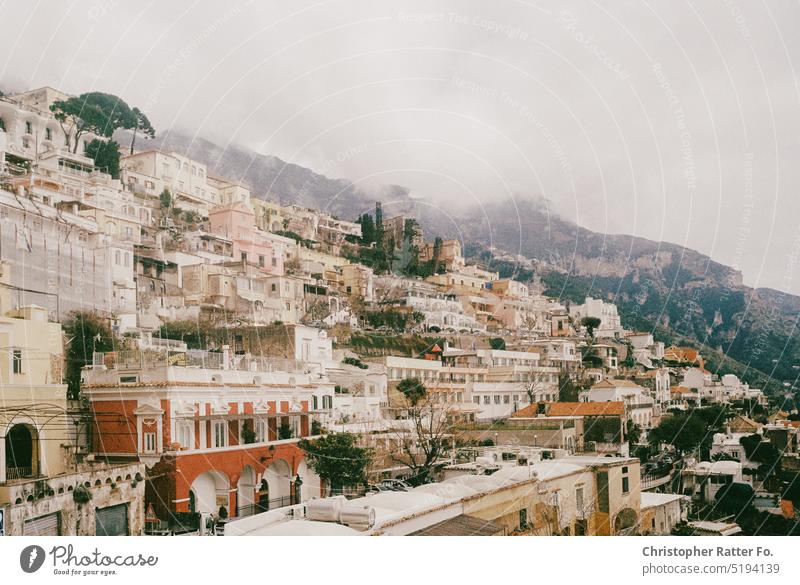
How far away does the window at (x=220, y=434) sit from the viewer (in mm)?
4887

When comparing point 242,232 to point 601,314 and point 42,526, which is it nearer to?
point 42,526

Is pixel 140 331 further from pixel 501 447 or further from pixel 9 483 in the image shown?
pixel 501 447

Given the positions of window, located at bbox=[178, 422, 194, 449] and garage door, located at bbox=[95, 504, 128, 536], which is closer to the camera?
garage door, located at bbox=[95, 504, 128, 536]

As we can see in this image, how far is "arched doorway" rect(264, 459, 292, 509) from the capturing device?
5.16 m

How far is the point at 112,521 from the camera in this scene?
454 cm

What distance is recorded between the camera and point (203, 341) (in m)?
5.41

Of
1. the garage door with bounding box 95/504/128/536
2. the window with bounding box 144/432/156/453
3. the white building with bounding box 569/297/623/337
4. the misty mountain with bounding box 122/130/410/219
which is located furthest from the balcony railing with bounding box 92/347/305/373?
the white building with bounding box 569/297/623/337

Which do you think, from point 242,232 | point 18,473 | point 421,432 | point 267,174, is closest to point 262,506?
point 421,432

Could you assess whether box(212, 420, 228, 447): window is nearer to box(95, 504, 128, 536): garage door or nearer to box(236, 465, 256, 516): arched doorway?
box(236, 465, 256, 516): arched doorway

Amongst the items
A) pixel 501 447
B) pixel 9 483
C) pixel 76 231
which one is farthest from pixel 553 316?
pixel 9 483

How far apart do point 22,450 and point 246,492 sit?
4.48 feet

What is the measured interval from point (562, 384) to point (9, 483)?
4040 millimetres

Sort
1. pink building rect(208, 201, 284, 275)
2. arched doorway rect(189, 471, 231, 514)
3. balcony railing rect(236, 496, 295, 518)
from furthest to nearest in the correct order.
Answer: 1. pink building rect(208, 201, 284, 275)
2. balcony railing rect(236, 496, 295, 518)
3. arched doorway rect(189, 471, 231, 514)

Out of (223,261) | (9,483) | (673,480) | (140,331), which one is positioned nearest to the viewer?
(9,483)
